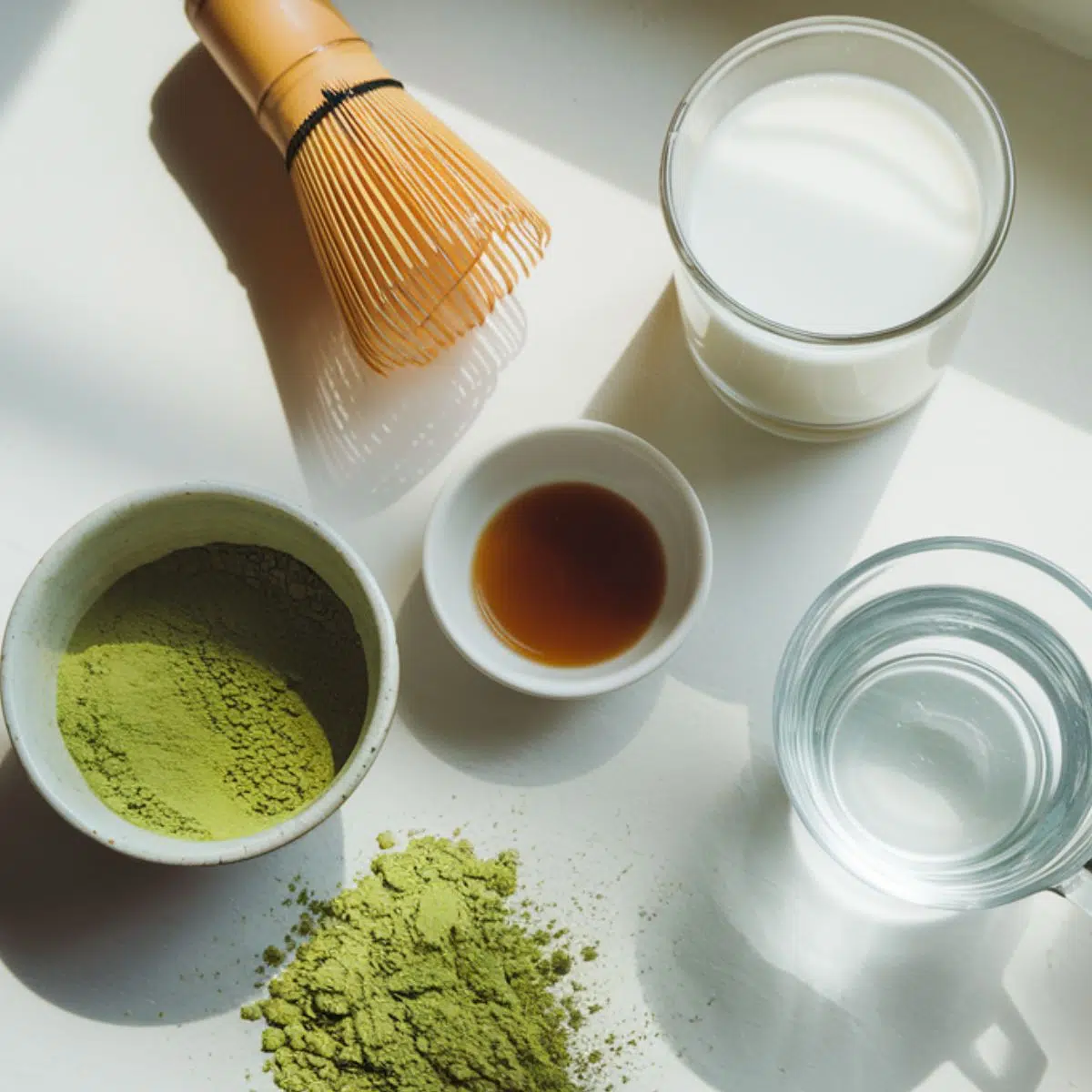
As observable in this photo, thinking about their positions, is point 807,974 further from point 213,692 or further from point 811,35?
point 811,35

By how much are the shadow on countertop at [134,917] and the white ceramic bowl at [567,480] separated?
179 mm

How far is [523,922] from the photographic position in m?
1.00

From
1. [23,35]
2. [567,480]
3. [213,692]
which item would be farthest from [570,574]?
[23,35]

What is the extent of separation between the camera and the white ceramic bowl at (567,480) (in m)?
0.98

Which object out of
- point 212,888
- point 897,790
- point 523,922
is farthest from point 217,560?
point 897,790

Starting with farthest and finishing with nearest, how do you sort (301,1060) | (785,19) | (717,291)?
1. (785,19)
2. (301,1060)
3. (717,291)

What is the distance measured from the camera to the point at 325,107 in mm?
976

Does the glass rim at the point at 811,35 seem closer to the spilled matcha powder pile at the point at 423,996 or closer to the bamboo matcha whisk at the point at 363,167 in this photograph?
the bamboo matcha whisk at the point at 363,167

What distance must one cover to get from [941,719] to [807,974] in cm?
21

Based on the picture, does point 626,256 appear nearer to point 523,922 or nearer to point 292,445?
point 292,445

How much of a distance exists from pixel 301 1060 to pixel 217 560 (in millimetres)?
366

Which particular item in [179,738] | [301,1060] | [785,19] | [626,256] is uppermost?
[785,19]

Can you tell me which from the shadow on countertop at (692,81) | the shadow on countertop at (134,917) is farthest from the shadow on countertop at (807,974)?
the shadow on countertop at (692,81)

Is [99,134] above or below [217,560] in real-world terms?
above
